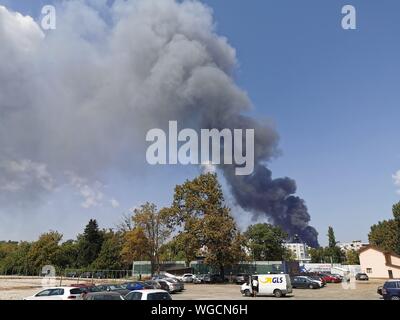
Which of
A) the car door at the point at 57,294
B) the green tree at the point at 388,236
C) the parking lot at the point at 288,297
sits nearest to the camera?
the car door at the point at 57,294

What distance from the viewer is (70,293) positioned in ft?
68.4

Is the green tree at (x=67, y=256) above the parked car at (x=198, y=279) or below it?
above

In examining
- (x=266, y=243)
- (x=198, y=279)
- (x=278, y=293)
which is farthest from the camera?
(x=266, y=243)

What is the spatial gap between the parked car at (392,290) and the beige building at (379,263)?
5116 cm

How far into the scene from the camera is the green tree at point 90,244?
97.7 metres

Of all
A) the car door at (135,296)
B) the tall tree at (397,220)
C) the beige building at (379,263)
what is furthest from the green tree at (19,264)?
the tall tree at (397,220)

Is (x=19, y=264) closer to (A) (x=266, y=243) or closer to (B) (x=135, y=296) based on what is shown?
(A) (x=266, y=243)

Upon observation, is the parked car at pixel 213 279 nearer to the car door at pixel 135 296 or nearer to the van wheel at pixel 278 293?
the van wheel at pixel 278 293

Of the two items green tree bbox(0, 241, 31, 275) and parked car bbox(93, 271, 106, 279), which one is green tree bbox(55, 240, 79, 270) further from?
parked car bbox(93, 271, 106, 279)

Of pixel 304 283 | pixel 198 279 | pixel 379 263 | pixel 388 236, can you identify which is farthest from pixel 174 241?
pixel 388 236

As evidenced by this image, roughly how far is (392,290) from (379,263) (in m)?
52.4

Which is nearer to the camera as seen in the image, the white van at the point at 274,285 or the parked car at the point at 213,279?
the white van at the point at 274,285

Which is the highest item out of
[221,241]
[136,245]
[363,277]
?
[221,241]

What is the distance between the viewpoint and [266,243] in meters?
101
